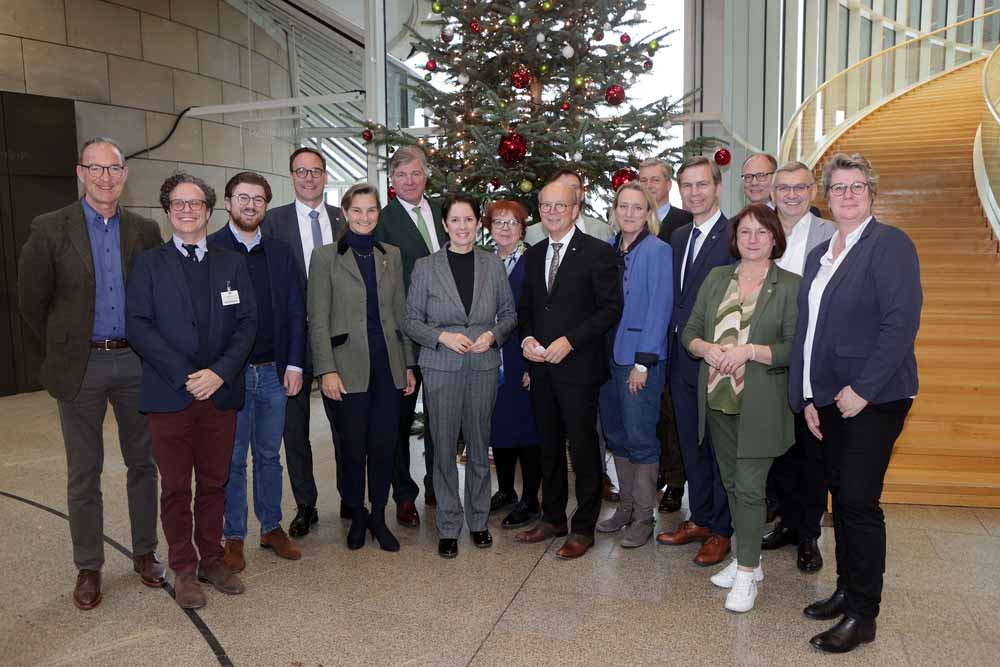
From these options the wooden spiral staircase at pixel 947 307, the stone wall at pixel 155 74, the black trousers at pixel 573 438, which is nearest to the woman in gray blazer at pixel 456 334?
the black trousers at pixel 573 438

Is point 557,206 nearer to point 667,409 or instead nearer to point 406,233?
point 406,233

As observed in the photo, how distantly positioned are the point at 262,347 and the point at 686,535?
2.26 m

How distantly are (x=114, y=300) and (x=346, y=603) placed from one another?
160 cm

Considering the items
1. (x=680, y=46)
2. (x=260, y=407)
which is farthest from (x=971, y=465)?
(x=680, y=46)

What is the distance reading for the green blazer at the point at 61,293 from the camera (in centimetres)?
313

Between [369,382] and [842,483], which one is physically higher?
[369,382]

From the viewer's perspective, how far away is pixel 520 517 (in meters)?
4.16

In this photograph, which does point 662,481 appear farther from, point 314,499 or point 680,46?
point 680,46

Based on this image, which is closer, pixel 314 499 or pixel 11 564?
pixel 11 564

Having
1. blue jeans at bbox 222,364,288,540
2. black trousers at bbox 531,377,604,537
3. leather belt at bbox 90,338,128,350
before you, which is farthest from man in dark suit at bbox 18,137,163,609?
black trousers at bbox 531,377,604,537

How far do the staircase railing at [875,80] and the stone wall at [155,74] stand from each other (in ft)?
23.9

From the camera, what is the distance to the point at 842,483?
276cm

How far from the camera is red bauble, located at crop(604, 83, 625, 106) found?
16.9 ft

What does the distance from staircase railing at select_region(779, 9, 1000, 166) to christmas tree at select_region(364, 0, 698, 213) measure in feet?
20.2
